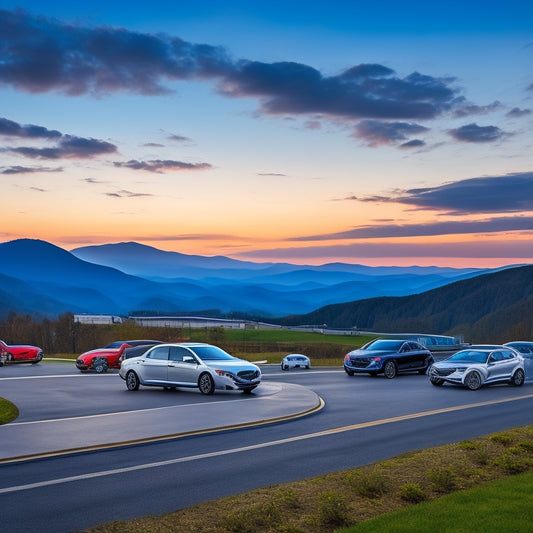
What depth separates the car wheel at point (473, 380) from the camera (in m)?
26.2

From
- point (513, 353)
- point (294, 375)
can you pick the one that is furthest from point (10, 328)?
point (513, 353)

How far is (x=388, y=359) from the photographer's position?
31.9 meters

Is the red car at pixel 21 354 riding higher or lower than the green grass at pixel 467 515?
lower

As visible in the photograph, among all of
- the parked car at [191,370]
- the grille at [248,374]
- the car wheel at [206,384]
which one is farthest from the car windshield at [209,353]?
the grille at [248,374]

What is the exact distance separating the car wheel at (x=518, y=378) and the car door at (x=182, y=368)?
1166cm

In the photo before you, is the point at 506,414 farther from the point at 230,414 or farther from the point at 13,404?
the point at 13,404

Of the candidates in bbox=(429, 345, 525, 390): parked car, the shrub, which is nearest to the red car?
bbox=(429, 345, 525, 390): parked car

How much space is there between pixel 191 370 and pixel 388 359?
36.3 ft

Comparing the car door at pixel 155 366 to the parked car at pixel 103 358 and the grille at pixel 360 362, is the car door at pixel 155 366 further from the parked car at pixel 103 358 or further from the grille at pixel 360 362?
the grille at pixel 360 362

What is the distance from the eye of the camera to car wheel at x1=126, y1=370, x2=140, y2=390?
2483 centimetres

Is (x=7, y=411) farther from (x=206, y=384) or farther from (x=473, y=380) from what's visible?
(x=473, y=380)

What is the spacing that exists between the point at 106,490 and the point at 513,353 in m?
21.1

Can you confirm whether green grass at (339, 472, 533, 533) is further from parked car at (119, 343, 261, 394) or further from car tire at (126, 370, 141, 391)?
car tire at (126, 370, 141, 391)

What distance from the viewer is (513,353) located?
28250 mm
